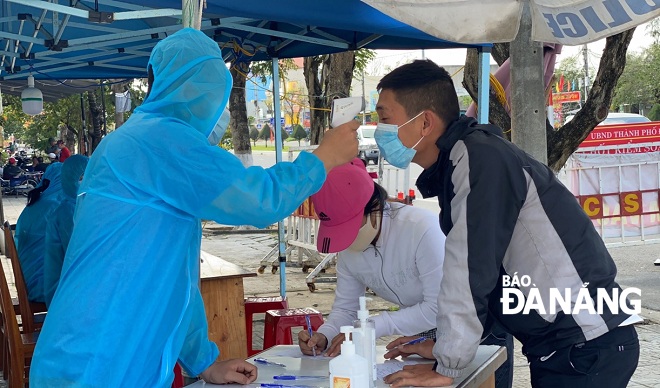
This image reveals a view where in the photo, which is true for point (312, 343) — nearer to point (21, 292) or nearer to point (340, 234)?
point (340, 234)

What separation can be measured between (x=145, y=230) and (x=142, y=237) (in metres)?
0.02

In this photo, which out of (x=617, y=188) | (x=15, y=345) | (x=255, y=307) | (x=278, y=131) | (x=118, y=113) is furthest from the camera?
(x=118, y=113)

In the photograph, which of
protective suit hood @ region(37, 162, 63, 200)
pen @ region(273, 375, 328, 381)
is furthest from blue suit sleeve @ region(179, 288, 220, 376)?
protective suit hood @ region(37, 162, 63, 200)

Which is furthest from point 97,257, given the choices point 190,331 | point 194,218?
point 190,331

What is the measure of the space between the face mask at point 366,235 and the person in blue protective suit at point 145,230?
0.82 meters

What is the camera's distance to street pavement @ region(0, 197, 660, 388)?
5852 mm

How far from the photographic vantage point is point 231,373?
2.53 meters

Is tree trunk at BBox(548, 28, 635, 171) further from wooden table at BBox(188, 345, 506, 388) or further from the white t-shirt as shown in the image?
wooden table at BBox(188, 345, 506, 388)

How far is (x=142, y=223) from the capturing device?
2027 millimetres

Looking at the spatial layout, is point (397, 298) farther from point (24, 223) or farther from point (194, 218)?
point (24, 223)

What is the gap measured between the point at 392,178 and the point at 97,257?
7.35m

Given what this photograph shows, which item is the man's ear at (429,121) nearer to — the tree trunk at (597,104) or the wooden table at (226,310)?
the wooden table at (226,310)

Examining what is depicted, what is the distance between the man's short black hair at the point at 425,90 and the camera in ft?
8.16

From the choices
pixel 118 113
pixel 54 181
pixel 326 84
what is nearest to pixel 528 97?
pixel 54 181
